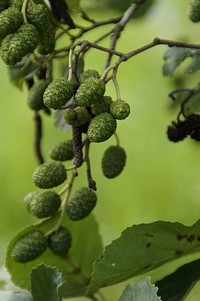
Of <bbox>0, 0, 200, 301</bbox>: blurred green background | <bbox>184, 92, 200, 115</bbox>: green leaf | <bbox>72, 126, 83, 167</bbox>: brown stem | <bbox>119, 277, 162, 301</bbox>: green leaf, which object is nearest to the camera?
<bbox>119, 277, 162, 301</bbox>: green leaf

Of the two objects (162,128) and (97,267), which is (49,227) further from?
(162,128)

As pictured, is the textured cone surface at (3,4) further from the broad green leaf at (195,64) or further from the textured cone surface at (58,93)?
the broad green leaf at (195,64)

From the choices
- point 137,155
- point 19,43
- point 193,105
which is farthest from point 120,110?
point 137,155

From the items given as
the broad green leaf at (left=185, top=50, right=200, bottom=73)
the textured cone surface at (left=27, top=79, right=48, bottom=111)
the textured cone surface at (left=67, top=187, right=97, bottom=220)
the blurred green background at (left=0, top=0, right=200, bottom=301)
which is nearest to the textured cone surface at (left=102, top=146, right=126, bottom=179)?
the textured cone surface at (left=67, top=187, right=97, bottom=220)

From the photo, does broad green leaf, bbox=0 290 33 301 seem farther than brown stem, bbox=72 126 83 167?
Yes

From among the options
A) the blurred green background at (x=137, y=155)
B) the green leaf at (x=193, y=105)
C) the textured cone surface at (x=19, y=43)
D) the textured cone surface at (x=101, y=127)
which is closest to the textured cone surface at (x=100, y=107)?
the textured cone surface at (x=101, y=127)

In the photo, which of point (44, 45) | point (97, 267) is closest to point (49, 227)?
point (97, 267)

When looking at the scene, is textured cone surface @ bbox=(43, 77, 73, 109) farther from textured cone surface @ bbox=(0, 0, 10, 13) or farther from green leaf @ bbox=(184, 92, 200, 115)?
green leaf @ bbox=(184, 92, 200, 115)
